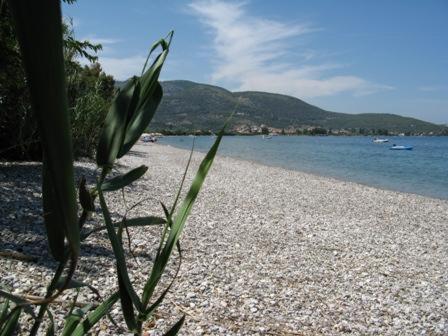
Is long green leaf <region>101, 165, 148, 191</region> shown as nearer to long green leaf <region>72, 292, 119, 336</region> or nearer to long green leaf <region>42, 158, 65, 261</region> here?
long green leaf <region>42, 158, 65, 261</region>

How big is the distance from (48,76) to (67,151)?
0.26 feet

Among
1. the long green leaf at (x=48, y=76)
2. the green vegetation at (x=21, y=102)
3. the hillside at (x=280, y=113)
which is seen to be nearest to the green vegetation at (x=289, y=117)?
the hillside at (x=280, y=113)

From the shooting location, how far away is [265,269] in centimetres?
564

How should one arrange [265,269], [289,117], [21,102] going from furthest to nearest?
[289,117]
[21,102]
[265,269]

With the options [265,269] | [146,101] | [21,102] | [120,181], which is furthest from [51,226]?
[21,102]

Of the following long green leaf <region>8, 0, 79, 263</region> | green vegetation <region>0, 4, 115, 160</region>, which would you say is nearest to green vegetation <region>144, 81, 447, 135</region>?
green vegetation <region>0, 4, 115, 160</region>

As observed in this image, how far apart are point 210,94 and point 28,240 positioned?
144m

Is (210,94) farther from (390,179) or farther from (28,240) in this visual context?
(28,240)

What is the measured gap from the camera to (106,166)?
2.20 feet

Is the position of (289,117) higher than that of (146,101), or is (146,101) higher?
(289,117)

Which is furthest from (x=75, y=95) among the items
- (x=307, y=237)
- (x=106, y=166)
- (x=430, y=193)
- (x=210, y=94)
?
(x=210, y=94)

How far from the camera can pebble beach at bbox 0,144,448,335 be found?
3.95 metres

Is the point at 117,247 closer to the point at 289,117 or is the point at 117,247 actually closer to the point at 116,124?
the point at 116,124

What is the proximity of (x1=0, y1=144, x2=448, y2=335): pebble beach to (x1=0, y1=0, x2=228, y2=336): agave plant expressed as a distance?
1647mm
